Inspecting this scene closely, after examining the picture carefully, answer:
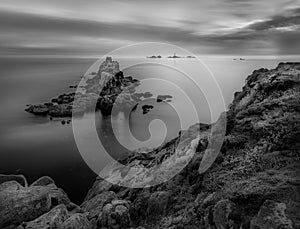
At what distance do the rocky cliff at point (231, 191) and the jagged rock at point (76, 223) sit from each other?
0.08 m

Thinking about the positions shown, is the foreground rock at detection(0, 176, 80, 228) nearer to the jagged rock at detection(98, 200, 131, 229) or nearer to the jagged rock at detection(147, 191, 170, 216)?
the jagged rock at detection(98, 200, 131, 229)

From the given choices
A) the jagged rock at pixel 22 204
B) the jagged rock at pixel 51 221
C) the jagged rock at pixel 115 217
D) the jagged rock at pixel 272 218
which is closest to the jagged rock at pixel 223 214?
the jagged rock at pixel 272 218

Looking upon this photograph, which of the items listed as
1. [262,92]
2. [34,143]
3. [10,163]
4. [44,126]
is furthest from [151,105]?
[262,92]

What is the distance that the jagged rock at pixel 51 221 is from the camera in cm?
2083

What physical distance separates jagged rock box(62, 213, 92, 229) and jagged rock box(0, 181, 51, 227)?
216 inches

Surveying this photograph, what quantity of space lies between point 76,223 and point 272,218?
48.3 feet

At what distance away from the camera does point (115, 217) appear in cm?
2080

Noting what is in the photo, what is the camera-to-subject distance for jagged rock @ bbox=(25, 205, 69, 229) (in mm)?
20828

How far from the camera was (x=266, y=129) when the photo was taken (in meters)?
20.4

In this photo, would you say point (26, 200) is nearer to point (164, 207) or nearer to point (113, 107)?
point (164, 207)

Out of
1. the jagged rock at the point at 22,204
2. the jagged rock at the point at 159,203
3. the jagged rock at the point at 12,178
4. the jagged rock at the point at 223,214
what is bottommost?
the jagged rock at the point at 12,178

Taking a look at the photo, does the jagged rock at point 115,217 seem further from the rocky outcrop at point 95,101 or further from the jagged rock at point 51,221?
the rocky outcrop at point 95,101

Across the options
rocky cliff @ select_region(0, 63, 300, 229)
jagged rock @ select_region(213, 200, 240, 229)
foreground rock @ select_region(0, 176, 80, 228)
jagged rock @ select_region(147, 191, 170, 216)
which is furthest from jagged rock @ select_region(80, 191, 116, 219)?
jagged rock @ select_region(213, 200, 240, 229)

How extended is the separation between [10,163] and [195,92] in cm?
10629
